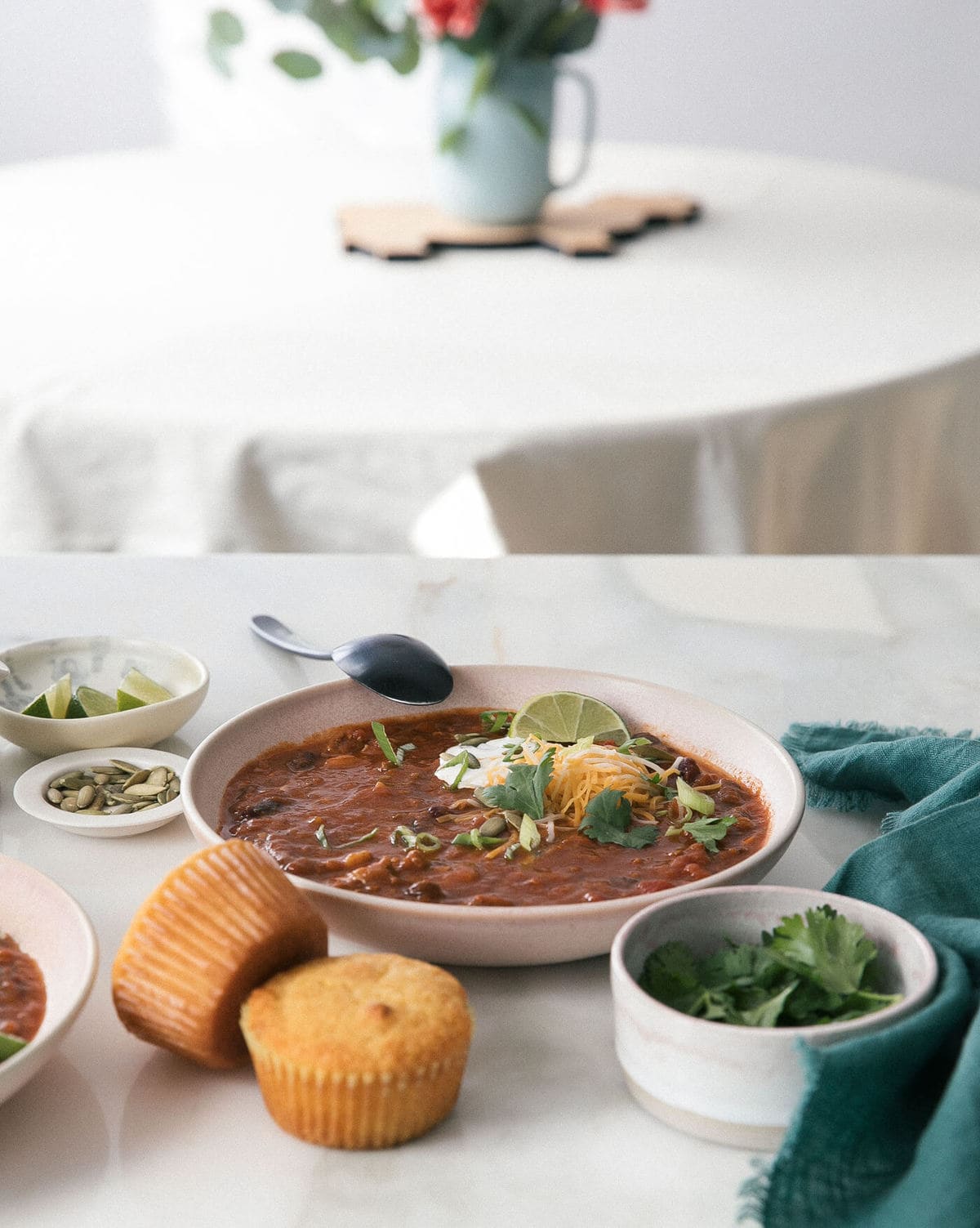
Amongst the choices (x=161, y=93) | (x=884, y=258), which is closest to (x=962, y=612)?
(x=884, y=258)

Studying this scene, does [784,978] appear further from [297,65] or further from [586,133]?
[297,65]

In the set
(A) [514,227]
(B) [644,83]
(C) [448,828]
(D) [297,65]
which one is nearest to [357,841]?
(C) [448,828]

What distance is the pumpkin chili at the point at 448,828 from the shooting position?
911 millimetres

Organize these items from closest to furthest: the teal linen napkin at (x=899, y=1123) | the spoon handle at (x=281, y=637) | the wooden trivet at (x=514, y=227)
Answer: the teal linen napkin at (x=899, y=1123) < the spoon handle at (x=281, y=637) < the wooden trivet at (x=514, y=227)

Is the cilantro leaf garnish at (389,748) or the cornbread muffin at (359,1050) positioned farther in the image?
the cilantro leaf garnish at (389,748)

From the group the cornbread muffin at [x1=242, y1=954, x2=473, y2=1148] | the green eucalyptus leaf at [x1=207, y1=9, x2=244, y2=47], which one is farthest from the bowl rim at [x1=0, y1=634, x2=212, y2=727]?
the green eucalyptus leaf at [x1=207, y1=9, x2=244, y2=47]

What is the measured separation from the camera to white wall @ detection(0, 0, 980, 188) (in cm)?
532

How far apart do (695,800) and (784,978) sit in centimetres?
22

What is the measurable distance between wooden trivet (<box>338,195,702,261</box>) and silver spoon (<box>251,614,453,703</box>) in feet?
4.79

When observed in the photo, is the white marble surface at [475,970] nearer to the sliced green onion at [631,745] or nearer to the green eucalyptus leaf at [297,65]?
the sliced green onion at [631,745]

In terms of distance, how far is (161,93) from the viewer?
18.1 ft

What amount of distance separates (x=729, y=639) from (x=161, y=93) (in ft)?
15.5

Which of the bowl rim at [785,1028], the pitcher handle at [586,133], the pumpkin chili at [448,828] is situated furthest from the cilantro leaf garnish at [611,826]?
the pitcher handle at [586,133]

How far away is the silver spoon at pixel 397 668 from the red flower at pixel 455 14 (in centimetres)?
143
